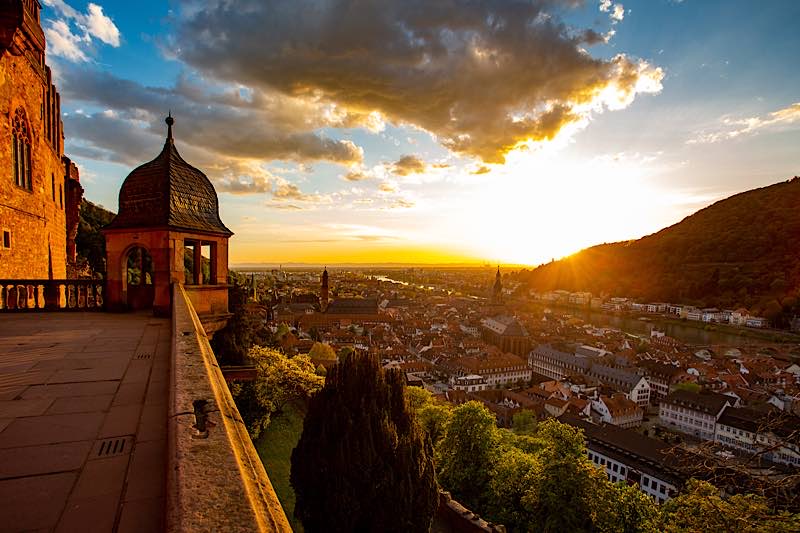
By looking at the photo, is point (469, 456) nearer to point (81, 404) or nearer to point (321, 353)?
point (81, 404)

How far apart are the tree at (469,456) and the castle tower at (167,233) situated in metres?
12.6

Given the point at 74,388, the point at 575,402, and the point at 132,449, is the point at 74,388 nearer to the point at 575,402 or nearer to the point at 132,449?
the point at 132,449

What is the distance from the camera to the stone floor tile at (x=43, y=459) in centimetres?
256

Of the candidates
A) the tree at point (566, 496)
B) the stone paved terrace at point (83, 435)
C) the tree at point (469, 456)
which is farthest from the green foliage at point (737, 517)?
the tree at point (469, 456)

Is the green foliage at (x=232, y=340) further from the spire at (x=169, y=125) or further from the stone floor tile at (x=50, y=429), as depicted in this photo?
the stone floor tile at (x=50, y=429)

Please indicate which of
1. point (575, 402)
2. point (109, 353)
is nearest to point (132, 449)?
Answer: point (109, 353)

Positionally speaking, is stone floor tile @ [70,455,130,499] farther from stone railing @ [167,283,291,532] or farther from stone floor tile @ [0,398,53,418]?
stone floor tile @ [0,398,53,418]

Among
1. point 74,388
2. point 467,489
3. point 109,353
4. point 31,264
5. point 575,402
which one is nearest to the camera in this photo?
point 74,388

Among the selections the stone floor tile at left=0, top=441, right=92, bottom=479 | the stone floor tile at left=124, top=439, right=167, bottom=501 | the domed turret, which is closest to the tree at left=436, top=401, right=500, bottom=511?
the domed turret

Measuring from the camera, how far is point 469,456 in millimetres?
18516

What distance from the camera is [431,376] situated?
5300 cm

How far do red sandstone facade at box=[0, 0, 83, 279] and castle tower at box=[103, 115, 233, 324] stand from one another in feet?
Answer: 13.2

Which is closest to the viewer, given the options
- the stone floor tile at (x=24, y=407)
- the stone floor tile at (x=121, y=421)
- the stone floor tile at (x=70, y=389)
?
the stone floor tile at (x=121, y=421)

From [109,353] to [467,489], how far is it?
16552 millimetres
